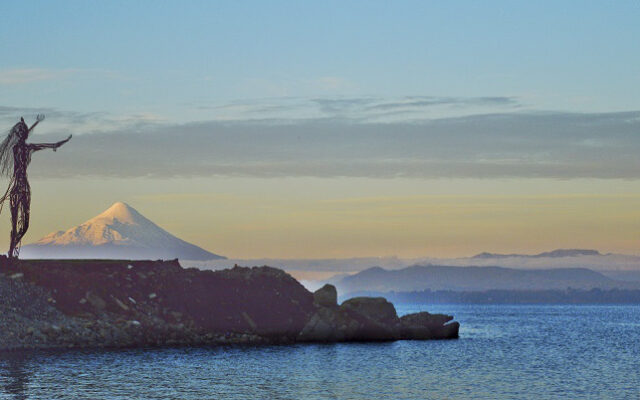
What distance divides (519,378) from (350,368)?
15.7m

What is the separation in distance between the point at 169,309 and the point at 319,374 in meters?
37.0

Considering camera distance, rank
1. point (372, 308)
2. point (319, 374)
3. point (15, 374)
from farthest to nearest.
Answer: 1. point (372, 308)
2. point (319, 374)
3. point (15, 374)

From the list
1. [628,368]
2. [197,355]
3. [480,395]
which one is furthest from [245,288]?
[480,395]

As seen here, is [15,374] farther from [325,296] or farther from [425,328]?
[425,328]

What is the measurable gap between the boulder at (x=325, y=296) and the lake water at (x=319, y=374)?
34.9 feet

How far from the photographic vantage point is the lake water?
64.6 meters

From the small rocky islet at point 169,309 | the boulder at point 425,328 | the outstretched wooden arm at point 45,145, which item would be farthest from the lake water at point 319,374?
the outstretched wooden arm at point 45,145

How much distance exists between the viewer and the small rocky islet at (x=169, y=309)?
98.2 m

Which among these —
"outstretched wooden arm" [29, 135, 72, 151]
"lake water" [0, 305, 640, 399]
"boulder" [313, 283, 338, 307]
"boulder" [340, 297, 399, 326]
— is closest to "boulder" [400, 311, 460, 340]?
"boulder" [340, 297, 399, 326]

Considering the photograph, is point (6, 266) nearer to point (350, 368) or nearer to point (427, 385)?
point (350, 368)

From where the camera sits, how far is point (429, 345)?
4675 inches

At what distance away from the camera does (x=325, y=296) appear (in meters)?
122

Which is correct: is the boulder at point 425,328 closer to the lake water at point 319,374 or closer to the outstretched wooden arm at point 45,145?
the lake water at point 319,374

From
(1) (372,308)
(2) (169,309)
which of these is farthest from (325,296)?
(2) (169,309)
